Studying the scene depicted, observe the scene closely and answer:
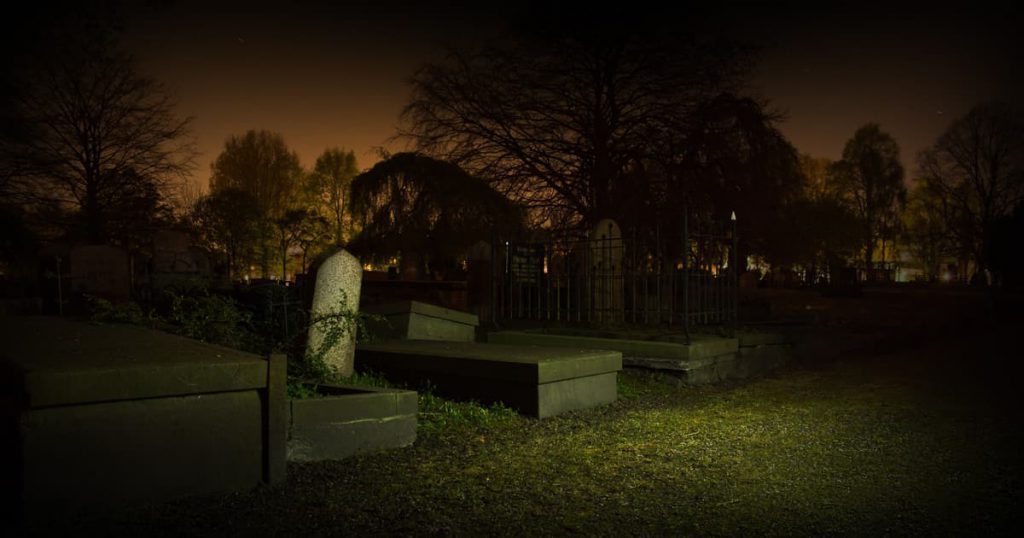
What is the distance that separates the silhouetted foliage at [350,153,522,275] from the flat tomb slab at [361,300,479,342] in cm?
194

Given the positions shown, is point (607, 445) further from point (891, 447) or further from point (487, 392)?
point (891, 447)

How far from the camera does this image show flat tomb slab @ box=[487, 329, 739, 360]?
941 centimetres

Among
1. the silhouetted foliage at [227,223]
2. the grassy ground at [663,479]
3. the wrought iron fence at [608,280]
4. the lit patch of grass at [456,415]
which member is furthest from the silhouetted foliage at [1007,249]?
the silhouetted foliage at [227,223]

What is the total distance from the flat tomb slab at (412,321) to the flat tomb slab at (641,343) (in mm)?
935

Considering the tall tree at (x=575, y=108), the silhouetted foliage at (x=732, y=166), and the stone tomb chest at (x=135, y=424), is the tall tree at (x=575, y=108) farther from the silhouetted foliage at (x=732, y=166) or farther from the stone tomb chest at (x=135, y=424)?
the stone tomb chest at (x=135, y=424)

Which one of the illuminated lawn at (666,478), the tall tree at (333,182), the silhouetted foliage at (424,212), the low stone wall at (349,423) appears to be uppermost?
the tall tree at (333,182)

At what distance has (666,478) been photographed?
16.0 ft

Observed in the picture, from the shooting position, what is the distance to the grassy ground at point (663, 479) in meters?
3.91

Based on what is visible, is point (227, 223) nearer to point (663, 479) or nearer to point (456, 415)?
point (456, 415)

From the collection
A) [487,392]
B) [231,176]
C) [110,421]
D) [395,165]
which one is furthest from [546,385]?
[231,176]

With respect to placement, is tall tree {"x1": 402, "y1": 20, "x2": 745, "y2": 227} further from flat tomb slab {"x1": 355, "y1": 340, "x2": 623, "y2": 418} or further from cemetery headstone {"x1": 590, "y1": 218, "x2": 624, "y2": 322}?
flat tomb slab {"x1": 355, "y1": 340, "x2": 623, "y2": 418}

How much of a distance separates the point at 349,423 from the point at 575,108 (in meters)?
12.7

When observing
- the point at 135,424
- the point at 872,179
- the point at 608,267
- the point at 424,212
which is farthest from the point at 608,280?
the point at 872,179

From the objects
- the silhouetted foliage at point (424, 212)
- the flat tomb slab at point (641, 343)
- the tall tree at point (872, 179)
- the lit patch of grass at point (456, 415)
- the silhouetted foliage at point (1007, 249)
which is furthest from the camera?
the tall tree at point (872, 179)
